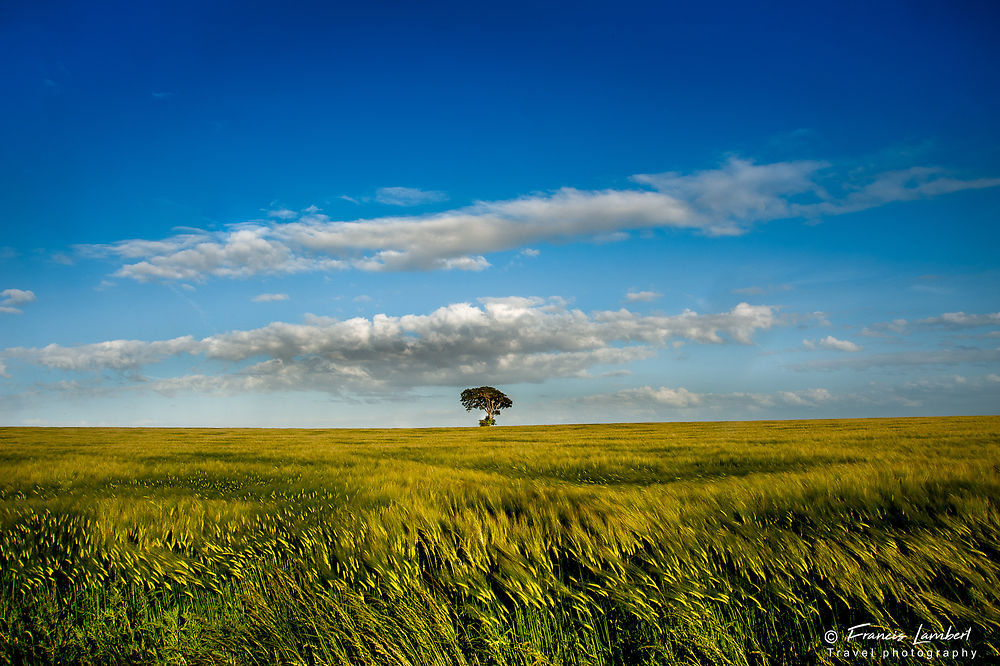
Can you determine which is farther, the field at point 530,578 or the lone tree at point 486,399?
the lone tree at point 486,399

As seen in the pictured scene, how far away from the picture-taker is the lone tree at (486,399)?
8838 centimetres

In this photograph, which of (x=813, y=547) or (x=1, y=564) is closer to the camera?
(x=813, y=547)

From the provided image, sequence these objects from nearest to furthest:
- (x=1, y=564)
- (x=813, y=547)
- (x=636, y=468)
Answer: (x=813, y=547)
(x=1, y=564)
(x=636, y=468)

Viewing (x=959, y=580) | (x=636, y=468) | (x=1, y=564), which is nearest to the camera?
(x=959, y=580)

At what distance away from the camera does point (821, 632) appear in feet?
7.51

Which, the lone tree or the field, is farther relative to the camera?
the lone tree

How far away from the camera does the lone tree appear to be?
290 ft

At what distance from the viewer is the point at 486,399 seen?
8856 cm

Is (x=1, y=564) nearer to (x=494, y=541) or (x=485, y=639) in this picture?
(x=494, y=541)

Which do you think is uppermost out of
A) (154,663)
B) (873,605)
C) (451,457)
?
(873,605)

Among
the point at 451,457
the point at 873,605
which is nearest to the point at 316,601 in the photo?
the point at 873,605

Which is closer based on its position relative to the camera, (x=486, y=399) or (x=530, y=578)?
(x=530, y=578)

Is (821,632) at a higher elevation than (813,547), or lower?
lower

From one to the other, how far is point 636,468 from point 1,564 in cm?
1003
